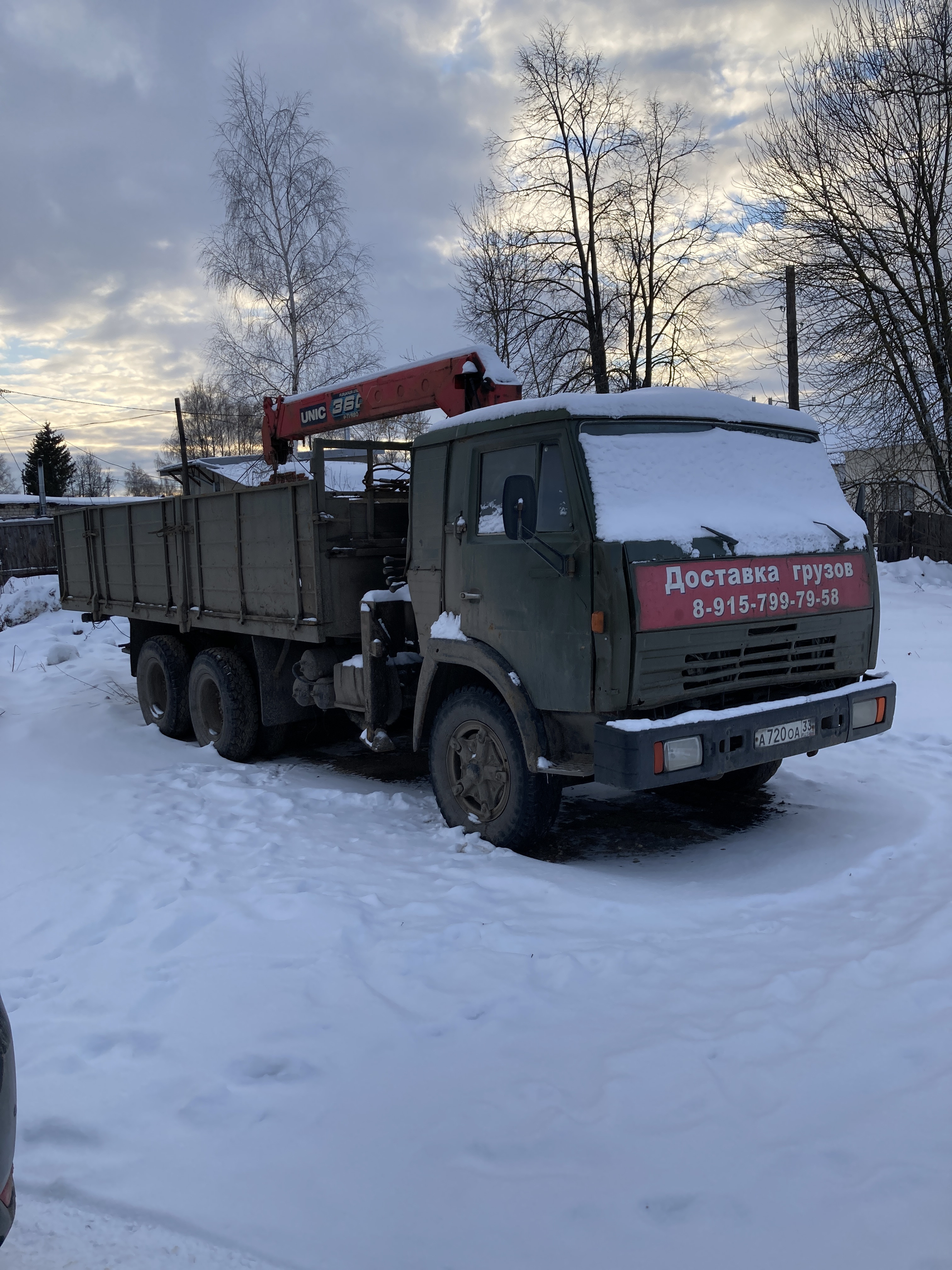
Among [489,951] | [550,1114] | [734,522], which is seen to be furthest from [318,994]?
[734,522]

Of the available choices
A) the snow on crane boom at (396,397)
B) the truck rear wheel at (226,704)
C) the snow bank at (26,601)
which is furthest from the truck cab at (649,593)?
the snow bank at (26,601)

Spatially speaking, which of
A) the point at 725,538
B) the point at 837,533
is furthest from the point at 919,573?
the point at 725,538

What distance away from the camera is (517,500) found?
4.50 m

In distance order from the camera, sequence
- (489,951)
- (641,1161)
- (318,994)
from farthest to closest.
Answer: (489,951) → (318,994) → (641,1161)

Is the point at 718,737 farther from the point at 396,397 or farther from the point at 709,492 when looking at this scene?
the point at 396,397

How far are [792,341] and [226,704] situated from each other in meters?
13.0

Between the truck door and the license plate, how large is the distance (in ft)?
2.81

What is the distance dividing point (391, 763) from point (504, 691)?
9.77ft

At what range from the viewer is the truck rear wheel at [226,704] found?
24.2ft

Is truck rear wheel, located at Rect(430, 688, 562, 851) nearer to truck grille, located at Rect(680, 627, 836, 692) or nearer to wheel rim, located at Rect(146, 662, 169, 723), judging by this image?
truck grille, located at Rect(680, 627, 836, 692)

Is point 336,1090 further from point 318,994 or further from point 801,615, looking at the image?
point 801,615

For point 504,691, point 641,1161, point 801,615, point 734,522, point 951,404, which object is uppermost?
point 951,404

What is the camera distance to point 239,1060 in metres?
2.90

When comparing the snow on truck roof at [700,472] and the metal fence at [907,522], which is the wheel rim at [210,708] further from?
the metal fence at [907,522]
